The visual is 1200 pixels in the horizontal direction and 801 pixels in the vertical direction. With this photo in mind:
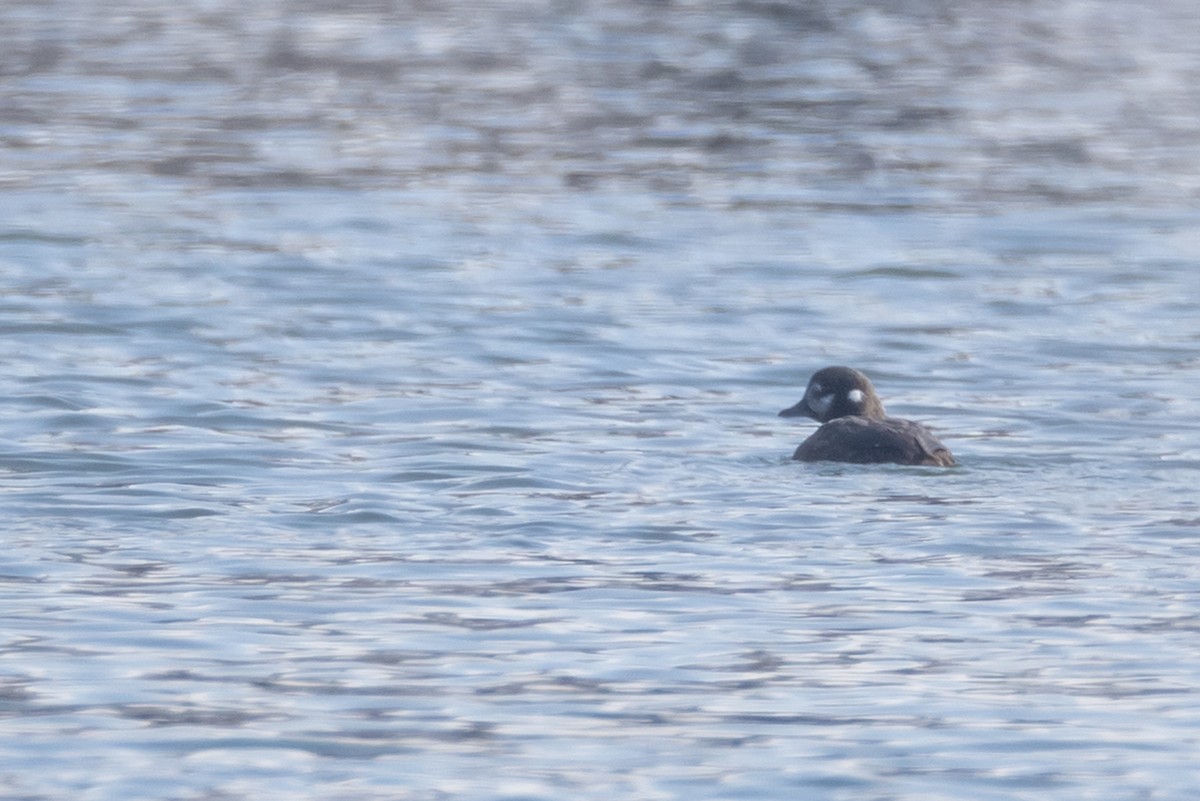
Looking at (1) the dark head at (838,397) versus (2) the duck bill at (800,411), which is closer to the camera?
(1) the dark head at (838,397)

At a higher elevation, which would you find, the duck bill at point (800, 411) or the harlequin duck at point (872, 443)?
the harlequin duck at point (872, 443)

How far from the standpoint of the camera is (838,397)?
487 inches

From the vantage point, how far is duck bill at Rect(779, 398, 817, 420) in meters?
12.5

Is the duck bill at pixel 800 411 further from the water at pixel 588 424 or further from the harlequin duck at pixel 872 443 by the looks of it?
the harlequin duck at pixel 872 443

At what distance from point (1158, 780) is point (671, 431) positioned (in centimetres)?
546

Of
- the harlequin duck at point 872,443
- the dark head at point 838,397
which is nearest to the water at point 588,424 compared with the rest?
the harlequin duck at point 872,443

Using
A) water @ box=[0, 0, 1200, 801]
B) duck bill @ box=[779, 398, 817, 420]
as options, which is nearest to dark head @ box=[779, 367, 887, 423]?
duck bill @ box=[779, 398, 817, 420]

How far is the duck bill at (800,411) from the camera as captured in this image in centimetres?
1248

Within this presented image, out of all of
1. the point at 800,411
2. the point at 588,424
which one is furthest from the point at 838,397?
the point at 588,424

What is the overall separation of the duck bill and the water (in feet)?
0.54

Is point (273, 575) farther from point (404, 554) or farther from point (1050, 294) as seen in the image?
Result: point (1050, 294)

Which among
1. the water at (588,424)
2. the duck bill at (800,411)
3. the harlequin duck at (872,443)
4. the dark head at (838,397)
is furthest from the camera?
the duck bill at (800,411)

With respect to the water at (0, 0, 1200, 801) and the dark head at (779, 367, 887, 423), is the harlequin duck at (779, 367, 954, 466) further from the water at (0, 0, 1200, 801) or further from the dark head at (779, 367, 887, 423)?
the dark head at (779, 367, 887, 423)

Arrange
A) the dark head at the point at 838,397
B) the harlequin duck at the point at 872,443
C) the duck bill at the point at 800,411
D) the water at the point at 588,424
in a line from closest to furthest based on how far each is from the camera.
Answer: the water at the point at 588,424 → the harlequin duck at the point at 872,443 → the dark head at the point at 838,397 → the duck bill at the point at 800,411
